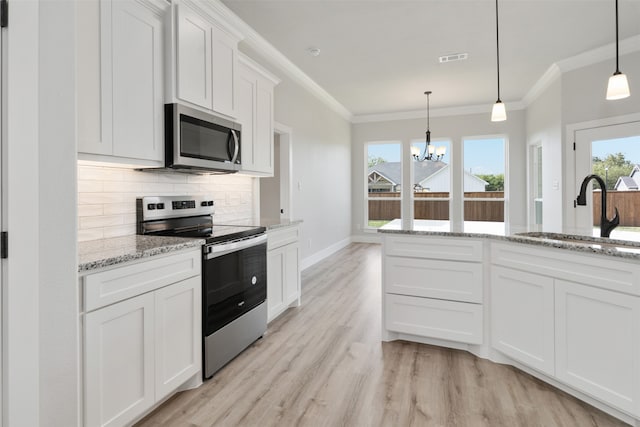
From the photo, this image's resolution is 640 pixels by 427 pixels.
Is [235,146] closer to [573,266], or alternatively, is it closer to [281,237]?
[281,237]

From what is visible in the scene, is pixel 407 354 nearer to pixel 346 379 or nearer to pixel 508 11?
pixel 346 379

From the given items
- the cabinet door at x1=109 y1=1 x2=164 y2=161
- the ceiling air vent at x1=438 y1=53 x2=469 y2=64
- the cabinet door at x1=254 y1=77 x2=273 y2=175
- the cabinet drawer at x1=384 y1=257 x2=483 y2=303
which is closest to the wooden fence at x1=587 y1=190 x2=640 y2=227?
the ceiling air vent at x1=438 y1=53 x2=469 y2=64

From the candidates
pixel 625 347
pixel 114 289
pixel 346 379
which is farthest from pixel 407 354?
pixel 114 289

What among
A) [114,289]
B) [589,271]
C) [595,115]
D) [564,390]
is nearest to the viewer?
[114,289]

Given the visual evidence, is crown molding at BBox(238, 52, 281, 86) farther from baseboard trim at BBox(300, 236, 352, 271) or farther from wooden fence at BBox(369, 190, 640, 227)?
→ wooden fence at BBox(369, 190, 640, 227)

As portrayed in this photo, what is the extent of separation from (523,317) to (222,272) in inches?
76.1

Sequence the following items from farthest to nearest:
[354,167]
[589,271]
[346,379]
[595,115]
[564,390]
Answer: [354,167] < [595,115] < [346,379] < [564,390] < [589,271]

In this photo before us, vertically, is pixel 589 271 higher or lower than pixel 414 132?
lower

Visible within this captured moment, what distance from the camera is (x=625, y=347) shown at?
5.52ft

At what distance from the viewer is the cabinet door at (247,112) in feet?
10.1

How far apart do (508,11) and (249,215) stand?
10.8ft

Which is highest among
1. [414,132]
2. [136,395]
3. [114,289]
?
[414,132]

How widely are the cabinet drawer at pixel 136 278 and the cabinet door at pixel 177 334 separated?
0.06 meters

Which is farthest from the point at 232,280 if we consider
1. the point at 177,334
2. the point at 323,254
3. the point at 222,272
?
the point at 323,254
